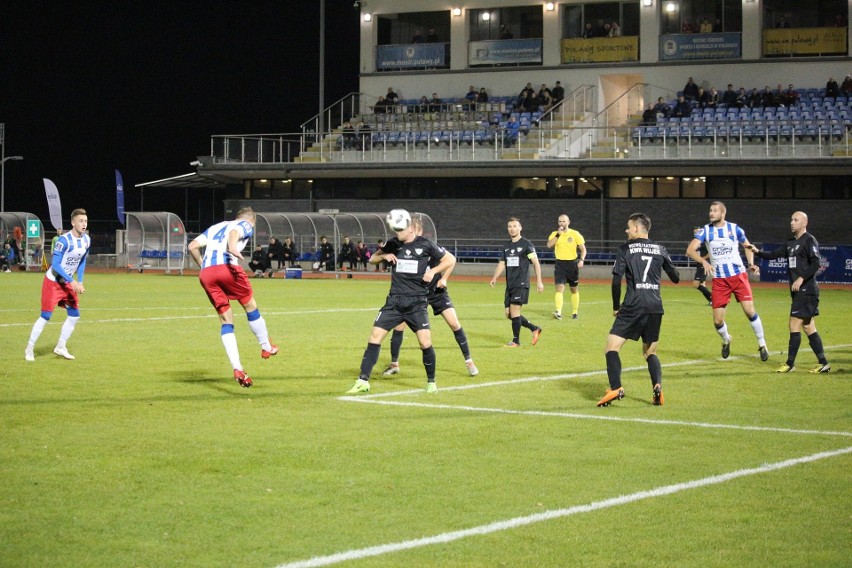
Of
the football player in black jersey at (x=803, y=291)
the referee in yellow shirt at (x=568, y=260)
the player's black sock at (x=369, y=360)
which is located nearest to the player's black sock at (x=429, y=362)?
the player's black sock at (x=369, y=360)

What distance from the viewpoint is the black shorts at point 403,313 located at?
479 inches

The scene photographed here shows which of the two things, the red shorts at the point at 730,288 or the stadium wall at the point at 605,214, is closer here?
the red shorts at the point at 730,288

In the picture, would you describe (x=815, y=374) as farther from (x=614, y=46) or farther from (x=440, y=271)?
(x=614, y=46)

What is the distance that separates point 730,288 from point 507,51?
130ft

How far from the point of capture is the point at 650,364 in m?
11.4

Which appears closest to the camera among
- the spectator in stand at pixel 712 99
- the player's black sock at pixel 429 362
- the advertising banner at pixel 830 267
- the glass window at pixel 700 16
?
the player's black sock at pixel 429 362

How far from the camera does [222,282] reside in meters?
12.6

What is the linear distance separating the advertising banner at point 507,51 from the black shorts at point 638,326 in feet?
144

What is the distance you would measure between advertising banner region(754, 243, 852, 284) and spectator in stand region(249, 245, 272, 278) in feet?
65.2

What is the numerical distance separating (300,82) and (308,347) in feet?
186

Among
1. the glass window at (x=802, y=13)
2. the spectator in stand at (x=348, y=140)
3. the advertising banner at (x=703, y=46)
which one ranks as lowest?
the spectator in stand at (x=348, y=140)

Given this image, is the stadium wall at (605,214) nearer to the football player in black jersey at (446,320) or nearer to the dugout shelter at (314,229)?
the dugout shelter at (314,229)

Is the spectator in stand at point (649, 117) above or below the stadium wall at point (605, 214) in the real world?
above

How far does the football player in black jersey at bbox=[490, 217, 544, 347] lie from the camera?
17719mm
